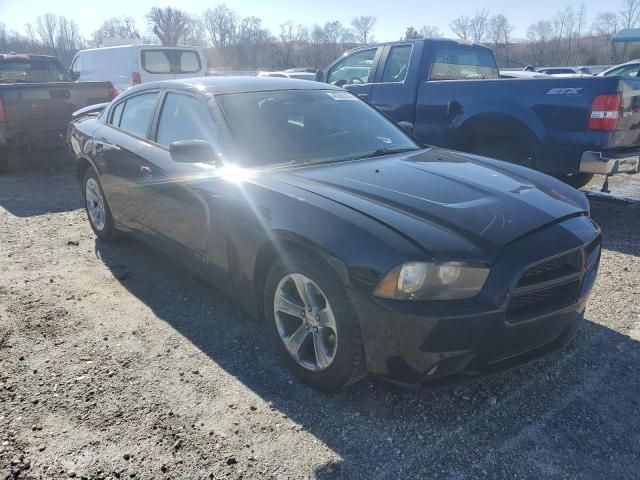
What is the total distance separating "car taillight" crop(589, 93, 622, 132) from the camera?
4.87 metres

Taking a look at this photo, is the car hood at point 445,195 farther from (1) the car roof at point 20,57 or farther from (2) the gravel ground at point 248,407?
(1) the car roof at point 20,57

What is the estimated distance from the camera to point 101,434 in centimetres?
250

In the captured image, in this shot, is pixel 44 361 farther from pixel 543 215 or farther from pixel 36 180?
pixel 36 180

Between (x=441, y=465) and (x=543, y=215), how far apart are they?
53.3 inches

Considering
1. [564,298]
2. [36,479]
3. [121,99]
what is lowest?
[36,479]

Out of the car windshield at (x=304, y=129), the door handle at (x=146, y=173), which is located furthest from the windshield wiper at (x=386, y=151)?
the door handle at (x=146, y=173)

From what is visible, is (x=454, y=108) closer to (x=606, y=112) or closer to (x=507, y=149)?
(x=507, y=149)

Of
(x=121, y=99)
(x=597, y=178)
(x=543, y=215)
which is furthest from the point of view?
(x=597, y=178)

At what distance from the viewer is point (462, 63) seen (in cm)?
720

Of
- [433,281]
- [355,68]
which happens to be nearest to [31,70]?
[355,68]

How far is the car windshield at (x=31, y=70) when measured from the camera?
13062 millimetres

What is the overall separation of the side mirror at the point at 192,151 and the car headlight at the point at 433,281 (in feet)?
4.99

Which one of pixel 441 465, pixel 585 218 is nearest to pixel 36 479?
pixel 441 465

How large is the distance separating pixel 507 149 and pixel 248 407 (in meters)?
4.40
